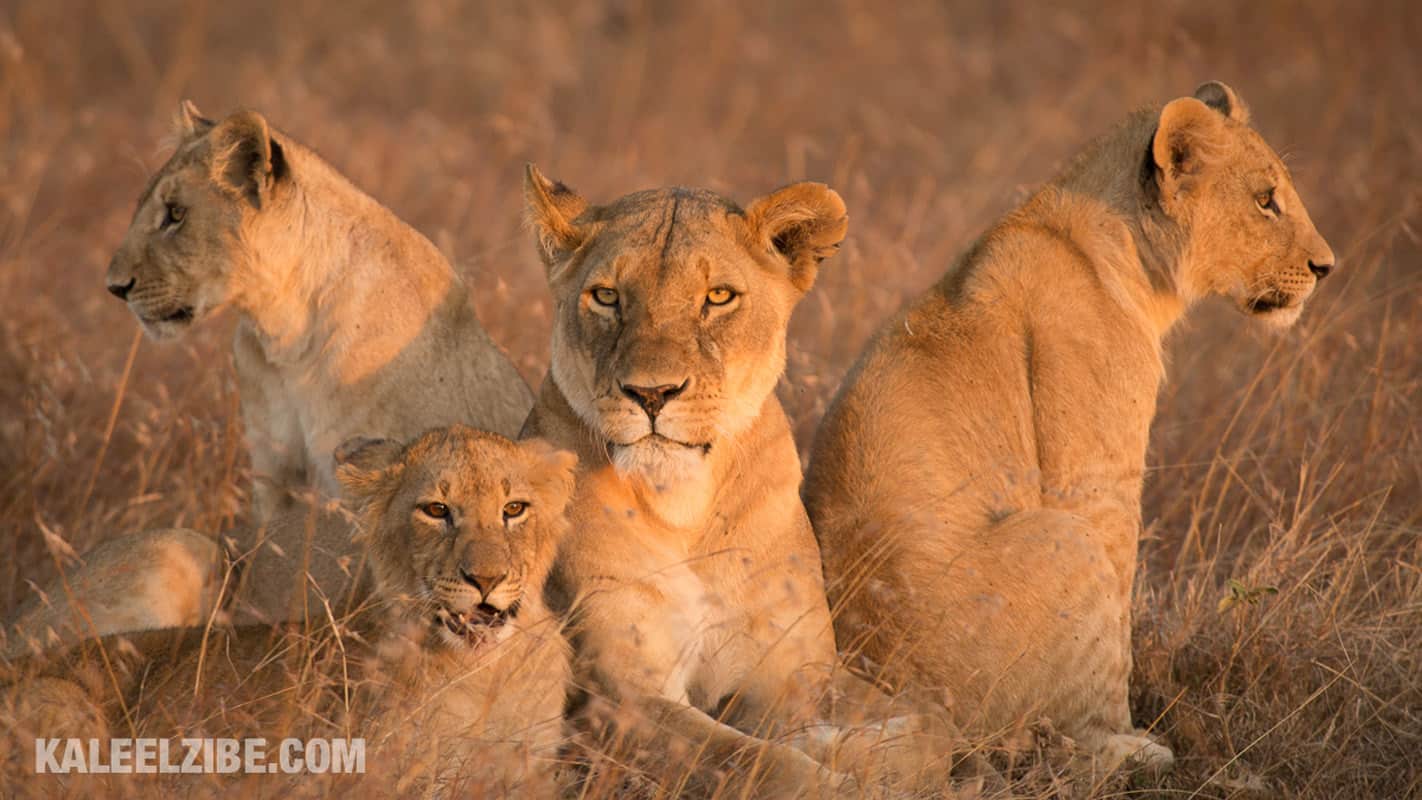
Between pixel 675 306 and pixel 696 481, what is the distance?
43cm

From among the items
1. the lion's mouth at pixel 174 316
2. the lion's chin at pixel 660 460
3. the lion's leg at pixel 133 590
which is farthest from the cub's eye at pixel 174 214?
the lion's chin at pixel 660 460

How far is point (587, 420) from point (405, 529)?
52 cm

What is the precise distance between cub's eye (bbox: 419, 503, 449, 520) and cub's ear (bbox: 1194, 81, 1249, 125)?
8.26 feet

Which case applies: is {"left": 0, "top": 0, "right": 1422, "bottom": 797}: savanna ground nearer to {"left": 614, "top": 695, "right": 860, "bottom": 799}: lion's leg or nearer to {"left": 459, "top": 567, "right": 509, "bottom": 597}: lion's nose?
{"left": 614, "top": 695, "right": 860, "bottom": 799}: lion's leg

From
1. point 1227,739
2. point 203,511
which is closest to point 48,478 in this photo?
point 203,511

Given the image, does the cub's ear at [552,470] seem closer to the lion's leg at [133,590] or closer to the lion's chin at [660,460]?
the lion's chin at [660,460]

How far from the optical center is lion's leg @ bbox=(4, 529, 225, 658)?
459 centimetres

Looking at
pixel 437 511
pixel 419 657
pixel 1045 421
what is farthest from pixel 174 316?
pixel 1045 421

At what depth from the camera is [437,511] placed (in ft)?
13.0

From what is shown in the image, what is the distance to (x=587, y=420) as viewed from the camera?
417 cm

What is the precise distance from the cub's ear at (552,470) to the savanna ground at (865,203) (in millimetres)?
1323

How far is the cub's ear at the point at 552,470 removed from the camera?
13.2ft

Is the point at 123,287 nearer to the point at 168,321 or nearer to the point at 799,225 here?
the point at 168,321

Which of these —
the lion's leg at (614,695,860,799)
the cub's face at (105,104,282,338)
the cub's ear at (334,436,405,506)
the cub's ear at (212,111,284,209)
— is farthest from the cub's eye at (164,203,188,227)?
the lion's leg at (614,695,860,799)
